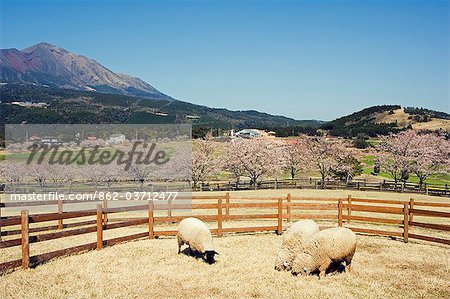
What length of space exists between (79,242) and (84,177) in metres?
40.8

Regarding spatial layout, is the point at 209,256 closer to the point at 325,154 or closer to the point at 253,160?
the point at 253,160

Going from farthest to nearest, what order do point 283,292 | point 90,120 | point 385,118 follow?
point 385,118, point 90,120, point 283,292

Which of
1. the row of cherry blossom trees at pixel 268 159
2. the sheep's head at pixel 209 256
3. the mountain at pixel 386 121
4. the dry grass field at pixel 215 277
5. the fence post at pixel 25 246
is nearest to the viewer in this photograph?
the dry grass field at pixel 215 277

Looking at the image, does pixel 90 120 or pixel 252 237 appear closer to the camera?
pixel 252 237

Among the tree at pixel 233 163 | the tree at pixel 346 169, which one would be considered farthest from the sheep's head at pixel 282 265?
the tree at pixel 346 169

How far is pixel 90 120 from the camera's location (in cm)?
13100

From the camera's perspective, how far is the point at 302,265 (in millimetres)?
8438

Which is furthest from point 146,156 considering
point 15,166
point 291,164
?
point 291,164

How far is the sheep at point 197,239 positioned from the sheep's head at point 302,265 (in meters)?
2.10

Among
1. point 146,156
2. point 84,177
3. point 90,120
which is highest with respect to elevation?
point 90,120

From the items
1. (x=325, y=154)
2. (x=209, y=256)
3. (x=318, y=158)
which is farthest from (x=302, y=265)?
(x=325, y=154)

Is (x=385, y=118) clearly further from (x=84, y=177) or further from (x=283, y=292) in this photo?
(x=283, y=292)

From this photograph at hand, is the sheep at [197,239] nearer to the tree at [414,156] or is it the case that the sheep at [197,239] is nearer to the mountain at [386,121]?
the tree at [414,156]

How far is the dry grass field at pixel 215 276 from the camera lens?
7355mm
